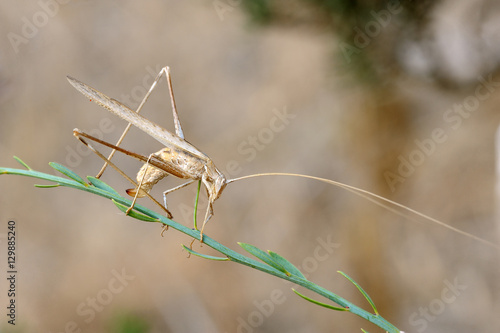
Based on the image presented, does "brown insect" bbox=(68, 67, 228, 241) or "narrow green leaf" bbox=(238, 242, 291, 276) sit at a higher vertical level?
"brown insect" bbox=(68, 67, 228, 241)

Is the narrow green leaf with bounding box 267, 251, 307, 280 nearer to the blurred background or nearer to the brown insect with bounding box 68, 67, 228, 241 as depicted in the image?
the brown insect with bounding box 68, 67, 228, 241

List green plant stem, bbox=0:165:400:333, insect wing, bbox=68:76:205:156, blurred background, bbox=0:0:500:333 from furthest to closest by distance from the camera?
blurred background, bbox=0:0:500:333
insect wing, bbox=68:76:205:156
green plant stem, bbox=0:165:400:333

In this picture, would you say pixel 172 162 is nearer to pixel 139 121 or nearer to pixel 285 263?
pixel 139 121

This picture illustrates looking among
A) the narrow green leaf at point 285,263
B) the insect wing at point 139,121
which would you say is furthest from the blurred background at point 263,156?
the narrow green leaf at point 285,263

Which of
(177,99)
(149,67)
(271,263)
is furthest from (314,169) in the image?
(271,263)

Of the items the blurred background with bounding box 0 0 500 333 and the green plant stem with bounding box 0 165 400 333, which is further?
the blurred background with bounding box 0 0 500 333

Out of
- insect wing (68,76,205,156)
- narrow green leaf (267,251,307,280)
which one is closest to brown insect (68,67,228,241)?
insect wing (68,76,205,156)

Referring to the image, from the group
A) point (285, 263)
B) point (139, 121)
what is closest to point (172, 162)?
point (139, 121)

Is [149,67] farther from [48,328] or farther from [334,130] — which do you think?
Result: [48,328]
